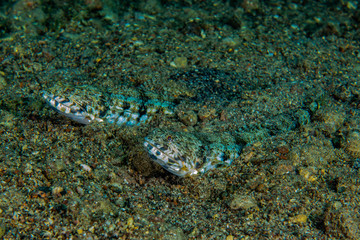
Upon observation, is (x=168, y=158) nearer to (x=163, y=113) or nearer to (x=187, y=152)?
(x=187, y=152)

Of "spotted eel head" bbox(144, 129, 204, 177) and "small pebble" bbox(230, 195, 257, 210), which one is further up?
"spotted eel head" bbox(144, 129, 204, 177)

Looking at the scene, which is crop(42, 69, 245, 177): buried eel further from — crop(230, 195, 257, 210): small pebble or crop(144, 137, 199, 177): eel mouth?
crop(230, 195, 257, 210): small pebble

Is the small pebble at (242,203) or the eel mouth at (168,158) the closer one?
the small pebble at (242,203)

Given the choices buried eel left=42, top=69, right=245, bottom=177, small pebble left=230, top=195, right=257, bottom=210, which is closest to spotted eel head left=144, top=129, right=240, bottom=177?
buried eel left=42, top=69, right=245, bottom=177

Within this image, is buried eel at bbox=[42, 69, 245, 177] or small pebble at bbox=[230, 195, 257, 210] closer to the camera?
small pebble at bbox=[230, 195, 257, 210]

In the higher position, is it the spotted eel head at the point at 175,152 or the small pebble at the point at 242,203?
the spotted eel head at the point at 175,152

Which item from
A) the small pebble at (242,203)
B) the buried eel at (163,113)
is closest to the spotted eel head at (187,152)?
the buried eel at (163,113)

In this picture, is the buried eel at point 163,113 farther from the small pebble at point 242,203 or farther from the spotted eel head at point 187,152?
the small pebble at point 242,203

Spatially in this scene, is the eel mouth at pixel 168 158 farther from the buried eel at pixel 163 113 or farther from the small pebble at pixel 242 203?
the small pebble at pixel 242 203
